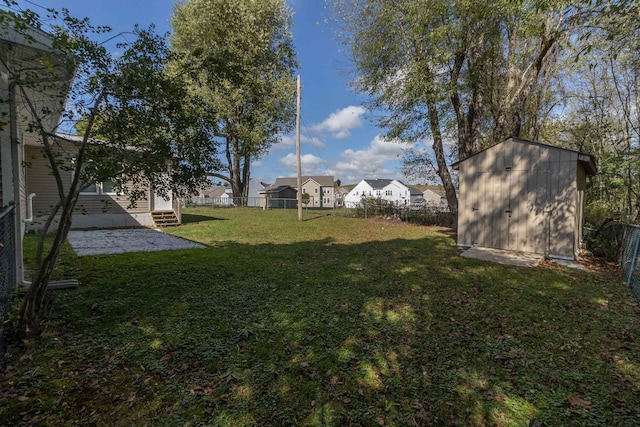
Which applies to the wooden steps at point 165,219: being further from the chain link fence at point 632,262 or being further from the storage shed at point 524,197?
the chain link fence at point 632,262

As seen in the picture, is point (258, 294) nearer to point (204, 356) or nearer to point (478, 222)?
point (204, 356)

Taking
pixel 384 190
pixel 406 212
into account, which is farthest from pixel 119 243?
pixel 384 190

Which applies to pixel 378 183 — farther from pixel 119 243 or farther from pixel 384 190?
pixel 119 243

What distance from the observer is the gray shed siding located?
22.6 feet

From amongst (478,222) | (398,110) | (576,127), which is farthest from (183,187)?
(576,127)

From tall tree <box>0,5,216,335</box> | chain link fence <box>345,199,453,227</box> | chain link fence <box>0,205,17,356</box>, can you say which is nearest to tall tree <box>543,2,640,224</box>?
chain link fence <box>345,199,453,227</box>

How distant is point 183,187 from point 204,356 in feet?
6.64

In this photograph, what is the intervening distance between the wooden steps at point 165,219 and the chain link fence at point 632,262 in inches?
543

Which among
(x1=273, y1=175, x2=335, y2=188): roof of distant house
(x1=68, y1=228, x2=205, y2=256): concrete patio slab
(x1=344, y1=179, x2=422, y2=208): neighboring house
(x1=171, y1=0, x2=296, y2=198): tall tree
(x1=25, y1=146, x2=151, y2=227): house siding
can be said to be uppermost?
(x1=171, y1=0, x2=296, y2=198): tall tree

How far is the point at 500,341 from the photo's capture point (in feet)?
10.6

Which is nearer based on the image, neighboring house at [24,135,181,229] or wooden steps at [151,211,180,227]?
neighboring house at [24,135,181,229]

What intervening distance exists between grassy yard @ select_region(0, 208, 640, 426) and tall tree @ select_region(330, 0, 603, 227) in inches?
273

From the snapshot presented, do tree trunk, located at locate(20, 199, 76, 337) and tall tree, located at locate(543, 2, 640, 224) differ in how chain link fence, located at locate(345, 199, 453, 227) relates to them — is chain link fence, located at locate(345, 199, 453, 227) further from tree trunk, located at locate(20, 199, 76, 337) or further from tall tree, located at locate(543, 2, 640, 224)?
tree trunk, located at locate(20, 199, 76, 337)

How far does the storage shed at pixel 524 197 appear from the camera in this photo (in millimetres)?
6883
